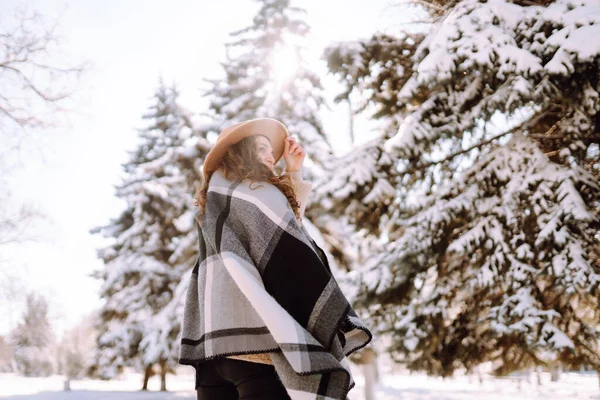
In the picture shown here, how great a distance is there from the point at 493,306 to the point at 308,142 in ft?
26.6

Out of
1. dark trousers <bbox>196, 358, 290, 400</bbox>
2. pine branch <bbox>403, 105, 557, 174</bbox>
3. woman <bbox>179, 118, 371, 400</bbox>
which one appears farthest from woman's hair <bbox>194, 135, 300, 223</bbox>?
pine branch <bbox>403, 105, 557, 174</bbox>

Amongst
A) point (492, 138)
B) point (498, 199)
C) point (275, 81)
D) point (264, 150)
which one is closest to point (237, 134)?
point (264, 150)

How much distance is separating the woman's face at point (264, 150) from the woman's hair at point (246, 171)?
0.01 meters

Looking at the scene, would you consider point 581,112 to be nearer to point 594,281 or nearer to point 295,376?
point 594,281

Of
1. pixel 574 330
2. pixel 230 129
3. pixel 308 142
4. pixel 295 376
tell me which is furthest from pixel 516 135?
pixel 308 142

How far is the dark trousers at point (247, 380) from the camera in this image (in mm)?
1619

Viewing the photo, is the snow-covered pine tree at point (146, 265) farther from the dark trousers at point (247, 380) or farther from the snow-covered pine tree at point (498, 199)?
the dark trousers at point (247, 380)

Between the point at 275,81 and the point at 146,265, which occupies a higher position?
the point at 275,81

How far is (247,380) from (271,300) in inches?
11.6

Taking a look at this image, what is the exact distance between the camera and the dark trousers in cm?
162

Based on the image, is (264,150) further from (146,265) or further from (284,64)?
(146,265)

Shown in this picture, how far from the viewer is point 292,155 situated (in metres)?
2.30

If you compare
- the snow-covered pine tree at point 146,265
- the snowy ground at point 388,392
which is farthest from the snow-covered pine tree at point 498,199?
the snow-covered pine tree at point 146,265

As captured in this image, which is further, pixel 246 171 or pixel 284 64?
pixel 284 64
